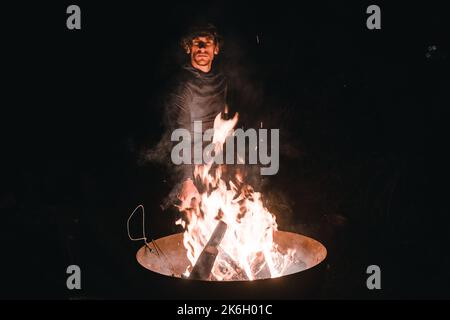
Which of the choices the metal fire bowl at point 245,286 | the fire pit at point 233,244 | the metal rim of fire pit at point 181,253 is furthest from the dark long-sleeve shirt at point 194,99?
the metal fire bowl at point 245,286

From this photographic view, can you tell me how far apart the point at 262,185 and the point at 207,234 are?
1186mm

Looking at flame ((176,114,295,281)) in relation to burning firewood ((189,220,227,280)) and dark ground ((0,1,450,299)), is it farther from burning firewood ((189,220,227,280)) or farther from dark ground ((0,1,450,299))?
dark ground ((0,1,450,299))

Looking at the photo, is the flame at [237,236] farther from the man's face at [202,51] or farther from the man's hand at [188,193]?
the man's face at [202,51]

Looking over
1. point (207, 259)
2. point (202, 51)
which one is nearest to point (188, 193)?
point (207, 259)

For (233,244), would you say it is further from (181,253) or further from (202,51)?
(202,51)

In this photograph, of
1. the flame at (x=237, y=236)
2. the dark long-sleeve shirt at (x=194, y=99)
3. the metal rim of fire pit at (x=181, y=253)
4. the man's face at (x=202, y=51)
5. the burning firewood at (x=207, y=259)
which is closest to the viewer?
the burning firewood at (x=207, y=259)

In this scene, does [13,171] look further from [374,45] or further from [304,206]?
[374,45]

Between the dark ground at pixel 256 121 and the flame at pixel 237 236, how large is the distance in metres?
Result: 0.97

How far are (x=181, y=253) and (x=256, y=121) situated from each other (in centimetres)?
168

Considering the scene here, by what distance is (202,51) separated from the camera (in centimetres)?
485

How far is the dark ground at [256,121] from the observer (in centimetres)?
487

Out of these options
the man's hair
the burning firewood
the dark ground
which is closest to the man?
the man's hair

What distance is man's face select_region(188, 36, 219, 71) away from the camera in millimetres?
4832

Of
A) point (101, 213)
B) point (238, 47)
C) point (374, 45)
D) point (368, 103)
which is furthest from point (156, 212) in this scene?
point (374, 45)
